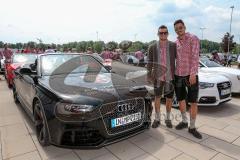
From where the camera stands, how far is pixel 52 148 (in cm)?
325

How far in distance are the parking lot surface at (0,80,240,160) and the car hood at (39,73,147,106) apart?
826 millimetres

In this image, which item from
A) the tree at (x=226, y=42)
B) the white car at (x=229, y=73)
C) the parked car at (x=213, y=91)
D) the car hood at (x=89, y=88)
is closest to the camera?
the car hood at (x=89, y=88)

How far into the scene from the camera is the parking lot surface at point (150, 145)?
9.90 ft

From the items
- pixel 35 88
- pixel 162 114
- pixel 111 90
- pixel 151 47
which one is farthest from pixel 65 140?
pixel 162 114

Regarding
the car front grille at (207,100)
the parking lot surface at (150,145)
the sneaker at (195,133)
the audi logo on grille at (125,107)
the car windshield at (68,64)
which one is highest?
the car windshield at (68,64)

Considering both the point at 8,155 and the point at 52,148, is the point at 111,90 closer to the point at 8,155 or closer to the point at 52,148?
the point at 52,148

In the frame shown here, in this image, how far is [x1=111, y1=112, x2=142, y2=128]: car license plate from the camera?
9.38 feet

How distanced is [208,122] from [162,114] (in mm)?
1016

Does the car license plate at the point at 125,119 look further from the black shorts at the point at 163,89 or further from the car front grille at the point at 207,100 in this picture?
the car front grille at the point at 207,100

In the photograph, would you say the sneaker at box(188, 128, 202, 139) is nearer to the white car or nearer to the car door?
the car door

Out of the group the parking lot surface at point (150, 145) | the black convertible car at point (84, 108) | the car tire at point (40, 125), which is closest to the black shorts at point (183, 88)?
the parking lot surface at point (150, 145)

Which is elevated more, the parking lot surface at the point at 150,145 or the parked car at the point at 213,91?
the parked car at the point at 213,91

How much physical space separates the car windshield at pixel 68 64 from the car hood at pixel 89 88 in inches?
9.3

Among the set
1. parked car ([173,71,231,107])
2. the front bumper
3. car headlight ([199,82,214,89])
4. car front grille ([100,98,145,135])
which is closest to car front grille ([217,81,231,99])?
parked car ([173,71,231,107])
